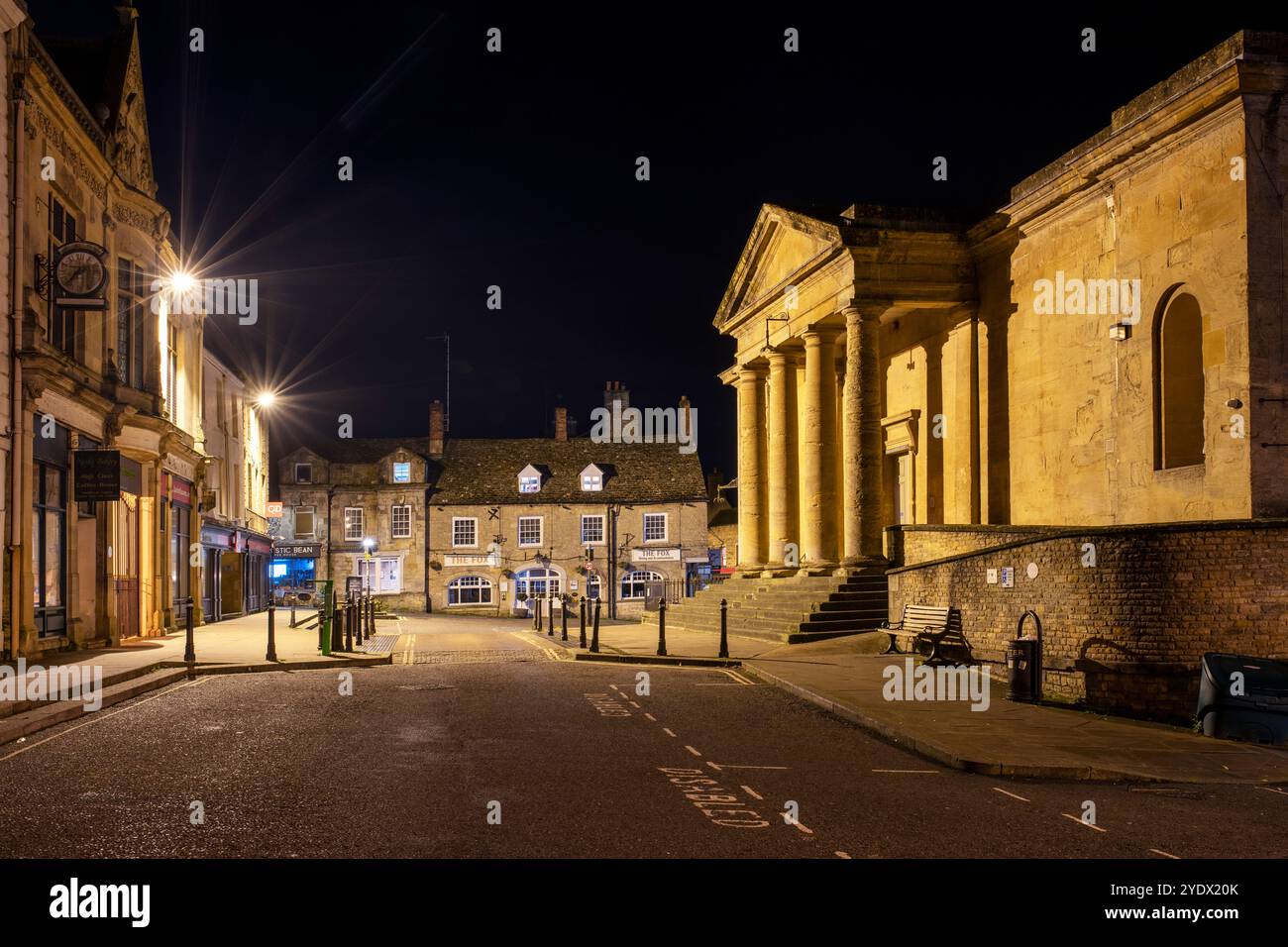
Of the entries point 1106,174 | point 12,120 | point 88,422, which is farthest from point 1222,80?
point 88,422

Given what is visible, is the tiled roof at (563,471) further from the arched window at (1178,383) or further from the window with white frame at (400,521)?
the arched window at (1178,383)

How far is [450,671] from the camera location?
58.5 feet

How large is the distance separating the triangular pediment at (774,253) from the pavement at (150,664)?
1276 cm

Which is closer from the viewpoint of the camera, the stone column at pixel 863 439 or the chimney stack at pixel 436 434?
the stone column at pixel 863 439

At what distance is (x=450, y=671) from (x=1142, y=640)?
9.94 m

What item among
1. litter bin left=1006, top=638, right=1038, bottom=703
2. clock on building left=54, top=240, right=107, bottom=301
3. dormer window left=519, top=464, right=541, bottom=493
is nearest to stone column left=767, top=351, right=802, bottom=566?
litter bin left=1006, top=638, right=1038, bottom=703

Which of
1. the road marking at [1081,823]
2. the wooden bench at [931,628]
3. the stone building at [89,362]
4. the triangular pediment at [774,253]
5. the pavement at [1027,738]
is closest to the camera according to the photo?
the road marking at [1081,823]

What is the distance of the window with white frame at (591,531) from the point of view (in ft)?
189

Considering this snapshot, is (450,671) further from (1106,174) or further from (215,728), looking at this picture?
(1106,174)

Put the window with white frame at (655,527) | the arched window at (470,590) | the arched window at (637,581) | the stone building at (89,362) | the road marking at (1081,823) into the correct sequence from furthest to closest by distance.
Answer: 1. the window with white frame at (655,527)
2. the arched window at (637,581)
3. the arched window at (470,590)
4. the stone building at (89,362)
5. the road marking at (1081,823)

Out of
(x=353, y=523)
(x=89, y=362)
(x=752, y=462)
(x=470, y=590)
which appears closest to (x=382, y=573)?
(x=353, y=523)

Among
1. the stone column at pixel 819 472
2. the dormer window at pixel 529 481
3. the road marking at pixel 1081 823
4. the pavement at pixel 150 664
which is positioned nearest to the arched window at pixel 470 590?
the dormer window at pixel 529 481

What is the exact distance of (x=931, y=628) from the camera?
1825cm

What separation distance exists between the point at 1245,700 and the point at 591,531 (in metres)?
46.8
